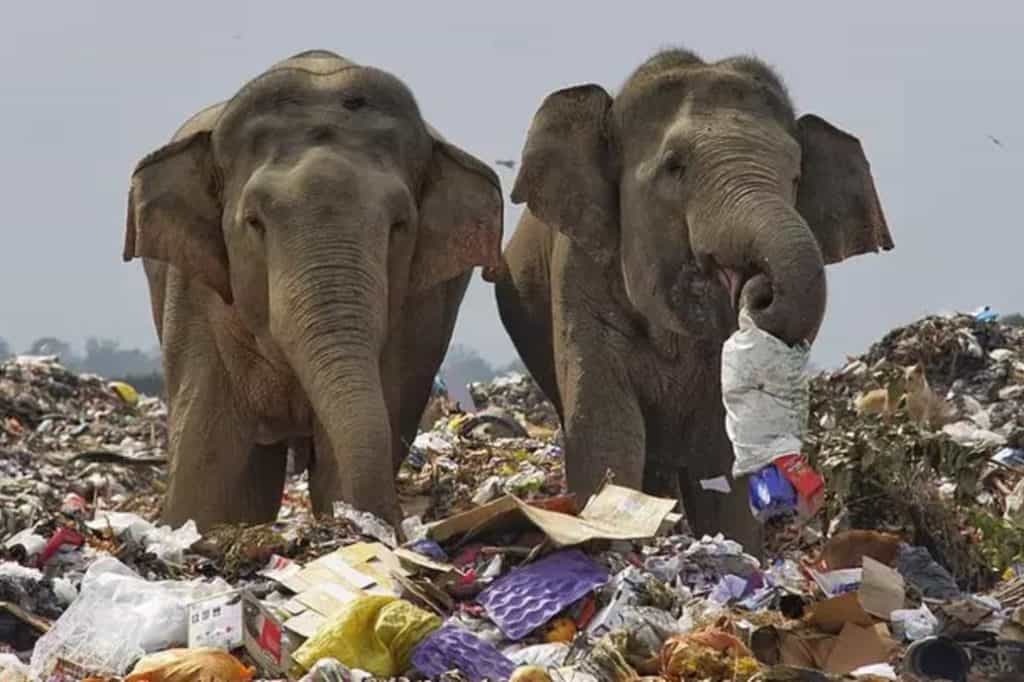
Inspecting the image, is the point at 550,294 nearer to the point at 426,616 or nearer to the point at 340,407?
the point at 340,407

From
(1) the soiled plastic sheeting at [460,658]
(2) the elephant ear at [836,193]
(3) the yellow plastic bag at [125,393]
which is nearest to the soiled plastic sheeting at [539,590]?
(1) the soiled plastic sheeting at [460,658]

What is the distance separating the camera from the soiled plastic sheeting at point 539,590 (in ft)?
22.4

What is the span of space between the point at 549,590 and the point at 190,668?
140 cm

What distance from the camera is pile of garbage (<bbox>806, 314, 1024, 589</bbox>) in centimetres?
891

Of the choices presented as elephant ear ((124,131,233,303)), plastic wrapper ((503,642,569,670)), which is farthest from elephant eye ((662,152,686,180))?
Result: plastic wrapper ((503,642,569,670))

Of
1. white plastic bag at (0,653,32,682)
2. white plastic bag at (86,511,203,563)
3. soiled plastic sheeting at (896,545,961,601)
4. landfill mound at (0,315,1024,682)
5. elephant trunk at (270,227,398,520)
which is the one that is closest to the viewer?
white plastic bag at (0,653,32,682)

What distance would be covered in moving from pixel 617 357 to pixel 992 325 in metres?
7.43

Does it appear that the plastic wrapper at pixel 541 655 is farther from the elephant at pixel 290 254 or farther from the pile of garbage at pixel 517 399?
the pile of garbage at pixel 517 399

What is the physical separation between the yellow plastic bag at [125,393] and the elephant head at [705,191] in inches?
447

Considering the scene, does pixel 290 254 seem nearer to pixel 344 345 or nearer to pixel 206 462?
pixel 344 345

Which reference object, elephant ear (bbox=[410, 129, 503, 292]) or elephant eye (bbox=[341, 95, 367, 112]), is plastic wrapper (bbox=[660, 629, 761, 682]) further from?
elephant eye (bbox=[341, 95, 367, 112])

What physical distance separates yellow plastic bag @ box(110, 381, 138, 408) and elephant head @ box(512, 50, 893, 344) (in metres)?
11.4

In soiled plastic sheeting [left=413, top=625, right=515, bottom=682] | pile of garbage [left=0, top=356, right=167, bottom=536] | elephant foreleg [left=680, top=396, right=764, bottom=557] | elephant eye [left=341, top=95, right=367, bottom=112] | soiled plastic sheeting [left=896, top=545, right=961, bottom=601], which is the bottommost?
pile of garbage [left=0, top=356, right=167, bottom=536]

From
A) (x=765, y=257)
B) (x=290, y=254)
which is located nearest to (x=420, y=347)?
(x=290, y=254)
